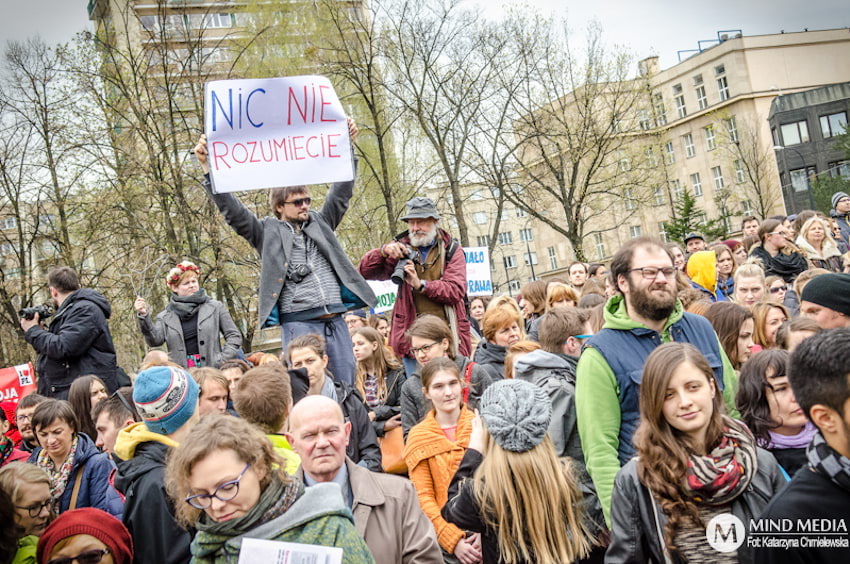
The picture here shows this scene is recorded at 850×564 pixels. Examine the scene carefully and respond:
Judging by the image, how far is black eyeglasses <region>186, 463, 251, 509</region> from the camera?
2887 millimetres

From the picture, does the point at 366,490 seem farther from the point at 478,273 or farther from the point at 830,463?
the point at 478,273

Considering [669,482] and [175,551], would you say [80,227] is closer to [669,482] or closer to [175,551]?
[175,551]

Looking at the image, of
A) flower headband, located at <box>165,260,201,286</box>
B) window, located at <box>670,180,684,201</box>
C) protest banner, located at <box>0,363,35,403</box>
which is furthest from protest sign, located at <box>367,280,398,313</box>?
window, located at <box>670,180,684,201</box>

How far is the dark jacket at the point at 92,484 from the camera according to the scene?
15.4 feet

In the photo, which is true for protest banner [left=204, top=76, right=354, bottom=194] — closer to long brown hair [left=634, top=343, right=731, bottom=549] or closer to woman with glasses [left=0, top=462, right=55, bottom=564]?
woman with glasses [left=0, top=462, right=55, bottom=564]

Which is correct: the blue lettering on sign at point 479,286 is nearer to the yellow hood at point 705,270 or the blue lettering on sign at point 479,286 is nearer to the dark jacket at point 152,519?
the yellow hood at point 705,270

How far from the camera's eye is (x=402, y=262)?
639cm

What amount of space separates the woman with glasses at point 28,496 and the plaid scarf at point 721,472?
10.5ft

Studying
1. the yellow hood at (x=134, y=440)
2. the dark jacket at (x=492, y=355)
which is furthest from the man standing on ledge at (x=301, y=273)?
the yellow hood at (x=134, y=440)

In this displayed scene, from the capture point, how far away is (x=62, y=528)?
3500 mm

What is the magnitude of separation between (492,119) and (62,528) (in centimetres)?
2686

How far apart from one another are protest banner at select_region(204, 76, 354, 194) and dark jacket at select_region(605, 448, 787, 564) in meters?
3.63

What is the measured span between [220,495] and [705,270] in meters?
7.50

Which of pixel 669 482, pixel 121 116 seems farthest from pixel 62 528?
pixel 121 116
